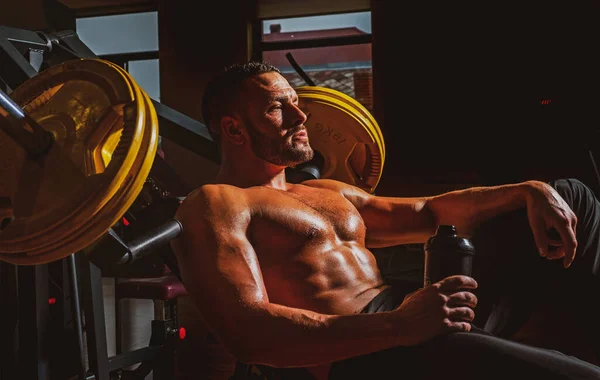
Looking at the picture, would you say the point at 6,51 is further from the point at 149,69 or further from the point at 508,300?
the point at 149,69

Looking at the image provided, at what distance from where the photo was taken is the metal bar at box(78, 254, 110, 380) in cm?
173

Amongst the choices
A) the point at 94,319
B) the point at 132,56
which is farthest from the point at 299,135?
the point at 132,56

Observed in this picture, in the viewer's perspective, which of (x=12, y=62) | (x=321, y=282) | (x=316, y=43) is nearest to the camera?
(x=321, y=282)

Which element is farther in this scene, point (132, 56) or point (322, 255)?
point (132, 56)

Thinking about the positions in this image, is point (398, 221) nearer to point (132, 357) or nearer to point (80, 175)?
point (80, 175)

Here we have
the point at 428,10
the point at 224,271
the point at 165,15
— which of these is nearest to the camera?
the point at 224,271

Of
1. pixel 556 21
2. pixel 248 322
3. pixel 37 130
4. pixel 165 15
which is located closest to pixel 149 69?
pixel 165 15

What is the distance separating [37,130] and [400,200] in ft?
2.86

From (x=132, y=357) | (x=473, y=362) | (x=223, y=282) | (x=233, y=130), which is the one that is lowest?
(x=132, y=357)

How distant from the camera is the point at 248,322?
113 cm

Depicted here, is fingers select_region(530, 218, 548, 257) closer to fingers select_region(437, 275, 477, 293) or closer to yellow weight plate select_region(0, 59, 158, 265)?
fingers select_region(437, 275, 477, 293)

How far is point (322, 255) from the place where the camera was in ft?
4.59

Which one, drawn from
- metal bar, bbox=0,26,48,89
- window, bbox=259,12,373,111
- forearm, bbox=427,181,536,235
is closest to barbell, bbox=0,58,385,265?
metal bar, bbox=0,26,48,89

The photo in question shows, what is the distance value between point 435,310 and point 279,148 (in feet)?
1.88
